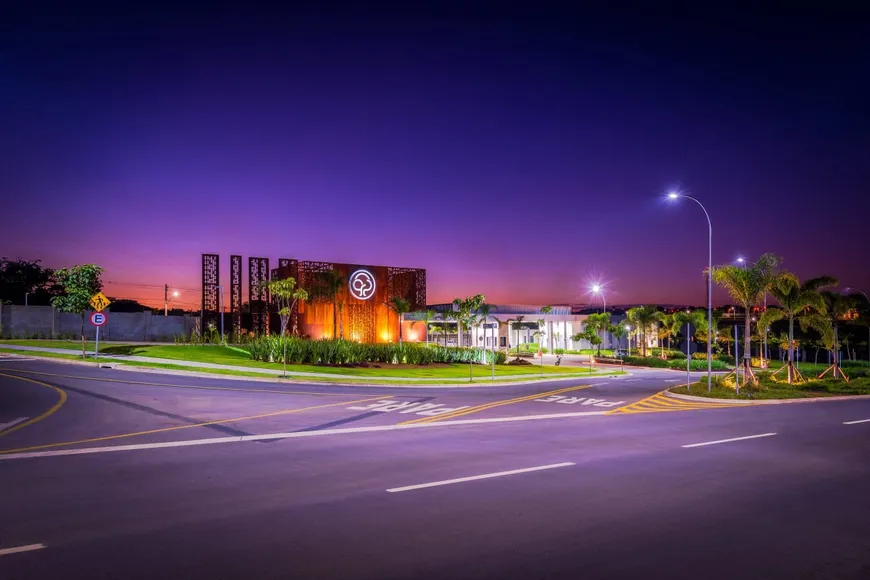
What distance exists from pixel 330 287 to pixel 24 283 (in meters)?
50.7

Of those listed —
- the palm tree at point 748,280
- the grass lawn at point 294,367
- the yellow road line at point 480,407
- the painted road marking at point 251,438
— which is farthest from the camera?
the grass lawn at point 294,367

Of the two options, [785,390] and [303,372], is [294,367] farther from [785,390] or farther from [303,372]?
[785,390]

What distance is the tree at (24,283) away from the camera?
83188mm

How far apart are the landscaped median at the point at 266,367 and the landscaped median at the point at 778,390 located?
410 inches

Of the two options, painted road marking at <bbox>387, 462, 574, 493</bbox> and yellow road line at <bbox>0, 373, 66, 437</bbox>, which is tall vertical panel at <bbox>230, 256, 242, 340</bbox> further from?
painted road marking at <bbox>387, 462, 574, 493</bbox>

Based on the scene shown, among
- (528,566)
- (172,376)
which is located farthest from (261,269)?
(528,566)

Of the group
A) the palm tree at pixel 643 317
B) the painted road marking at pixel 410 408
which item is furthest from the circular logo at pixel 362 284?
the painted road marking at pixel 410 408

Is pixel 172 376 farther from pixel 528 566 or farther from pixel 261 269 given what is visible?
pixel 261 269

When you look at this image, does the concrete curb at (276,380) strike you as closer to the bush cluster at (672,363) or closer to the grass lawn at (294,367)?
the grass lawn at (294,367)

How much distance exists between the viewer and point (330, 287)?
5975cm

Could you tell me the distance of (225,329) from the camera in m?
65.1

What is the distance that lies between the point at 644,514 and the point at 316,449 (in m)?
6.55

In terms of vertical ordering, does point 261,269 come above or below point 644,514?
above

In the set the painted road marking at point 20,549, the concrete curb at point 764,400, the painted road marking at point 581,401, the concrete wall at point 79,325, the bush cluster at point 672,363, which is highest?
the concrete wall at point 79,325
